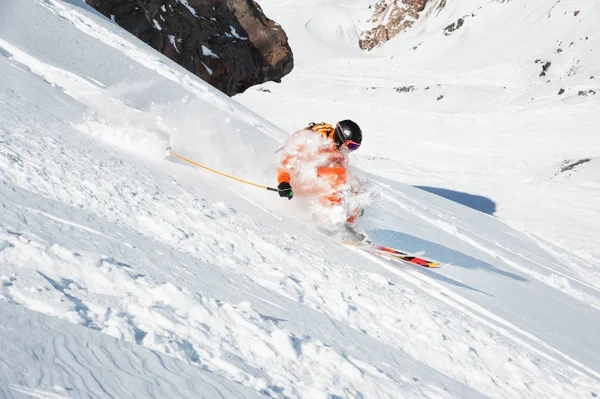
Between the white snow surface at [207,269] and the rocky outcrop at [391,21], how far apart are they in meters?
72.3

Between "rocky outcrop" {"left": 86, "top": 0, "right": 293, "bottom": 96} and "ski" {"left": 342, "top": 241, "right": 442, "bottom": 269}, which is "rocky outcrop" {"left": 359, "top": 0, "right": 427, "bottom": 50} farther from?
"ski" {"left": 342, "top": 241, "right": 442, "bottom": 269}

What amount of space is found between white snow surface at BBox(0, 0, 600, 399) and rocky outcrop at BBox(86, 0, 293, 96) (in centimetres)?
412

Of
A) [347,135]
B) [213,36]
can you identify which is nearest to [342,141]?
[347,135]

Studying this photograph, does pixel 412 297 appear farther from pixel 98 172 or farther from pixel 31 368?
pixel 31 368

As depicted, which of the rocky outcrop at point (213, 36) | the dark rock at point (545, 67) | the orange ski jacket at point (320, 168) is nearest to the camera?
the orange ski jacket at point (320, 168)

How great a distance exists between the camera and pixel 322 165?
24.6 ft

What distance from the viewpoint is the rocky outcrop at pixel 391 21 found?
8462 cm

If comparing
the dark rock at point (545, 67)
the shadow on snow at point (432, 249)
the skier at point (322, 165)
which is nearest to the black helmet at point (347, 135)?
the skier at point (322, 165)

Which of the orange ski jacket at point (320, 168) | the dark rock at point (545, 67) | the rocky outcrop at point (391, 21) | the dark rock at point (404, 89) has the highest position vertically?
the rocky outcrop at point (391, 21)

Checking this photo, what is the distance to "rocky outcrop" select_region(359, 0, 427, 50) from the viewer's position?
278 feet

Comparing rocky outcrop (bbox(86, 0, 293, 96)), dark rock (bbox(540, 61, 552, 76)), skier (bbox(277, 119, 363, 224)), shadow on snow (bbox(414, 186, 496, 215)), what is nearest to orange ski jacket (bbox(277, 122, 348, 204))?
skier (bbox(277, 119, 363, 224))

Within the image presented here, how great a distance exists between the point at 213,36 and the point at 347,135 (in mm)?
14894

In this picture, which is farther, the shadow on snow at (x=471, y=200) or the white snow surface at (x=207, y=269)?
A: the shadow on snow at (x=471, y=200)

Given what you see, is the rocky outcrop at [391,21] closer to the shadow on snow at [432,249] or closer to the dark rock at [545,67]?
the dark rock at [545,67]
